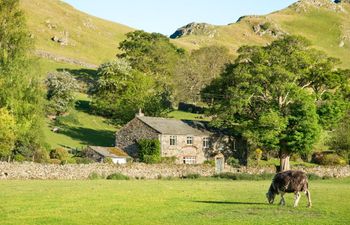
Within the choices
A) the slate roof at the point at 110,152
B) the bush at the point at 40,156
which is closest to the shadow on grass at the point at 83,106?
the slate roof at the point at 110,152

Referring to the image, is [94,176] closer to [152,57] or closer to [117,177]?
[117,177]

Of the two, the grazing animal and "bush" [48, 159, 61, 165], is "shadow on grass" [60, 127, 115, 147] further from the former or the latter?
the grazing animal

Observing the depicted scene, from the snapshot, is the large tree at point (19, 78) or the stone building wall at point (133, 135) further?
the stone building wall at point (133, 135)

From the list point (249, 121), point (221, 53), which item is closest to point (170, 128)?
point (249, 121)

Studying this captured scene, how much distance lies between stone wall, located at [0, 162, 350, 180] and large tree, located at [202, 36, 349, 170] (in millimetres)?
7771

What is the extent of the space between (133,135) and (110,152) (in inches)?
263

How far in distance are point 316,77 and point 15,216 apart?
61.5 metres

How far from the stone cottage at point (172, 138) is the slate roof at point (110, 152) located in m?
2.39

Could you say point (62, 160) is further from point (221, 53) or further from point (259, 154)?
point (221, 53)

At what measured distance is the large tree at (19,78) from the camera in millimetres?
62000

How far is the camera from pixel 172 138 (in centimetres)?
8500

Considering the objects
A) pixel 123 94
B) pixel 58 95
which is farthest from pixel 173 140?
pixel 58 95

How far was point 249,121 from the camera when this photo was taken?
76500 mm

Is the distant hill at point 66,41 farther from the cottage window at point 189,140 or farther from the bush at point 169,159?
the bush at point 169,159
